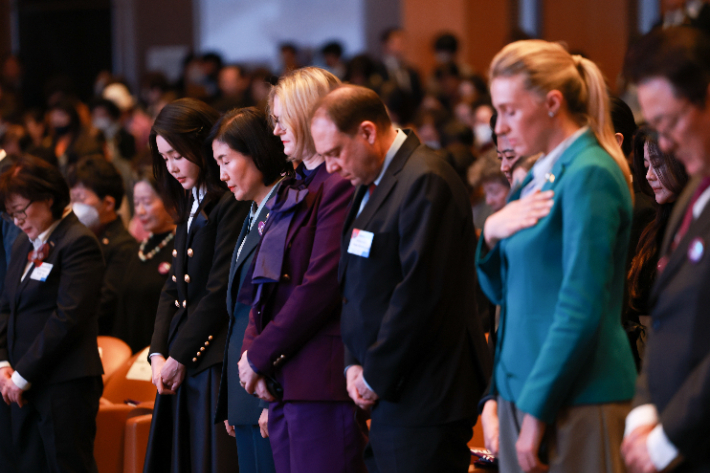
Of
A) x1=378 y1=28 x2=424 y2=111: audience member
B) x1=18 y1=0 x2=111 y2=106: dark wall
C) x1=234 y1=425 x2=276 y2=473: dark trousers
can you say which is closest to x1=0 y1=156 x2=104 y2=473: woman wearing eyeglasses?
x1=234 y1=425 x2=276 y2=473: dark trousers

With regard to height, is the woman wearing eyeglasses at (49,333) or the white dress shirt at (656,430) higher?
the white dress shirt at (656,430)

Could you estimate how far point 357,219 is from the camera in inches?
86.6

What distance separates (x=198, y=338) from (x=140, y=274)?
4.53ft

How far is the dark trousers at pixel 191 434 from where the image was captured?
290cm

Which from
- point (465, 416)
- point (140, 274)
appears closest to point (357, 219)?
point (465, 416)

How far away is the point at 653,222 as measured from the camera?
240 centimetres

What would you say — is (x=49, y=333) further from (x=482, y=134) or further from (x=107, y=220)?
(x=482, y=134)

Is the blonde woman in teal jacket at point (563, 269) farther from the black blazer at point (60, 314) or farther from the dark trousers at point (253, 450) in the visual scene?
the black blazer at point (60, 314)

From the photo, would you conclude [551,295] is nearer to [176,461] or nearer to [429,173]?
[429,173]

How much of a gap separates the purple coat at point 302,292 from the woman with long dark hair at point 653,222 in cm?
85

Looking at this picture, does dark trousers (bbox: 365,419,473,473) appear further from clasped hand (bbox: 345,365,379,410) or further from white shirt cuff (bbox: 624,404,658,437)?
white shirt cuff (bbox: 624,404,658,437)

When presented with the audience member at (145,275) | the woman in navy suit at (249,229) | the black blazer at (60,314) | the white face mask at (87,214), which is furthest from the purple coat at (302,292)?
the white face mask at (87,214)

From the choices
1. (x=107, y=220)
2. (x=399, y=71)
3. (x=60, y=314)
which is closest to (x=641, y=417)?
(x=60, y=314)

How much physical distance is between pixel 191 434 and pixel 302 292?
0.89 metres
